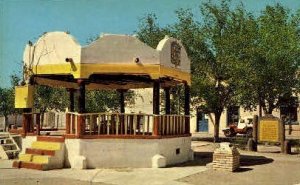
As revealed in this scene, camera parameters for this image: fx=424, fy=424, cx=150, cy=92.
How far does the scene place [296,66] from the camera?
26.7 metres

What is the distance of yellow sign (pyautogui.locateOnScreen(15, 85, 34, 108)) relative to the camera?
1783cm

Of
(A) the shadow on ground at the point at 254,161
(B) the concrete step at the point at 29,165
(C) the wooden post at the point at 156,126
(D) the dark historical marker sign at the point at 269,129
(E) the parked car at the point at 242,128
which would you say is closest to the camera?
(B) the concrete step at the point at 29,165

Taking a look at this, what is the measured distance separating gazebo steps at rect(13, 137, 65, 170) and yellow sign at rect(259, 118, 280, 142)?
437 inches

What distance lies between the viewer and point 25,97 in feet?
58.7

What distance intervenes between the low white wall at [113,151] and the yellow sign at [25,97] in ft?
10.2

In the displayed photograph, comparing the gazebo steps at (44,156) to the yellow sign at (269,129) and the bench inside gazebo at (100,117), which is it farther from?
the yellow sign at (269,129)

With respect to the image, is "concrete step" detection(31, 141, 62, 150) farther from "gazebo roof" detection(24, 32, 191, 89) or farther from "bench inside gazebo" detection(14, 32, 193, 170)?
"gazebo roof" detection(24, 32, 191, 89)

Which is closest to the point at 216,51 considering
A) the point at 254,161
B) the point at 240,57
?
the point at 240,57

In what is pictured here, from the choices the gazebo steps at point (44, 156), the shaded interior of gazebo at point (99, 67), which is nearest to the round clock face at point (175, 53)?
the shaded interior of gazebo at point (99, 67)

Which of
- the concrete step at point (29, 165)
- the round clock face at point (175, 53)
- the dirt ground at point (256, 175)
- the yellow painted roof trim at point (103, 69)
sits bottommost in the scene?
the dirt ground at point (256, 175)

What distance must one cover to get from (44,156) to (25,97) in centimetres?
358

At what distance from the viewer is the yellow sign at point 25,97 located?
17828mm

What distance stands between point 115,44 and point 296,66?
14949 mm

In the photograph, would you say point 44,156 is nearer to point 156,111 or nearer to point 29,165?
point 29,165
